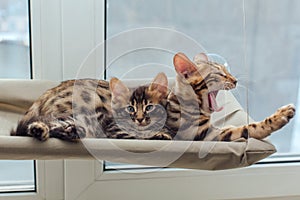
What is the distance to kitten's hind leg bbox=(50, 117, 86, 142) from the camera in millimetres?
941

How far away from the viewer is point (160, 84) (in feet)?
3.56

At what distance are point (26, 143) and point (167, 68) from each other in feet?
1.48

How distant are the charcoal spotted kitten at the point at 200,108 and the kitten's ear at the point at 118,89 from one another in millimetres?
106

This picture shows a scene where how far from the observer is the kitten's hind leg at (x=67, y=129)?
0.94 m

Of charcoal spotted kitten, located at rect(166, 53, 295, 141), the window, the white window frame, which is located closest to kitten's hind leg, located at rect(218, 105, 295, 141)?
charcoal spotted kitten, located at rect(166, 53, 295, 141)

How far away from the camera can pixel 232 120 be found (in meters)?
1.11

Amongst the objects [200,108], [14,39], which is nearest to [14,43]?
[14,39]

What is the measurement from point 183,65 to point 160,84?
7 centimetres

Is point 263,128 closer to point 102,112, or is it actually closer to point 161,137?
point 161,137

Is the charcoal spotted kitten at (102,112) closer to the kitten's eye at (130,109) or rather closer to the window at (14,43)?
the kitten's eye at (130,109)

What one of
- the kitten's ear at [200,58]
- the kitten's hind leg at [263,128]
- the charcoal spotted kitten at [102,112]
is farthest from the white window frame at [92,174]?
the kitten's hind leg at [263,128]

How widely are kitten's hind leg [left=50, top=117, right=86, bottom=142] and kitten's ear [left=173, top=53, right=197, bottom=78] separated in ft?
0.82

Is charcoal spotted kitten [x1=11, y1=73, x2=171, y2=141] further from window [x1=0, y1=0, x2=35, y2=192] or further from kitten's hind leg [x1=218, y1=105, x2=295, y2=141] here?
window [x1=0, y1=0, x2=35, y2=192]

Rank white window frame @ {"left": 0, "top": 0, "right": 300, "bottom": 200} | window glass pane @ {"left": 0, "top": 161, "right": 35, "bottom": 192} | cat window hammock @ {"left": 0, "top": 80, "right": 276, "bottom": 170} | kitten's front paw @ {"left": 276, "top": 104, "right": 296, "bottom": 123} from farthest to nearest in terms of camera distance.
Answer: window glass pane @ {"left": 0, "top": 161, "right": 35, "bottom": 192}, white window frame @ {"left": 0, "top": 0, "right": 300, "bottom": 200}, kitten's front paw @ {"left": 276, "top": 104, "right": 296, "bottom": 123}, cat window hammock @ {"left": 0, "top": 80, "right": 276, "bottom": 170}
